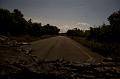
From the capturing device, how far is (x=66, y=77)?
774cm

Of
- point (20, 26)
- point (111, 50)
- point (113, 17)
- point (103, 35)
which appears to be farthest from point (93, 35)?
point (111, 50)

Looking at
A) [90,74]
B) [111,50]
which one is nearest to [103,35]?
[111,50]

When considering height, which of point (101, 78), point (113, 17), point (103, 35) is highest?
point (113, 17)

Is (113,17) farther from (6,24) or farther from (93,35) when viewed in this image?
(6,24)

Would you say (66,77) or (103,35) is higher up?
(103,35)

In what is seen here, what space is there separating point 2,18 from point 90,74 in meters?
51.4

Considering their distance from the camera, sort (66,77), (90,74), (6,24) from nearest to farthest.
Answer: (66,77) < (90,74) < (6,24)

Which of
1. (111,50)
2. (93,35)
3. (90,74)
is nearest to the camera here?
(90,74)

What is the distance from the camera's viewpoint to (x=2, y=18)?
56.1m

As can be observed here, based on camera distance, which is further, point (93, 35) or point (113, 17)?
point (93, 35)

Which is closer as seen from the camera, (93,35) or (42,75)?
(42,75)

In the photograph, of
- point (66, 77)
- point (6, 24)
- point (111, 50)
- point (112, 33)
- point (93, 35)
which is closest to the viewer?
point (66, 77)

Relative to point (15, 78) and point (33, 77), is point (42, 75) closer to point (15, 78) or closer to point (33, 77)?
point (33, 77)

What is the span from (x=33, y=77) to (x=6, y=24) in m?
50.8
